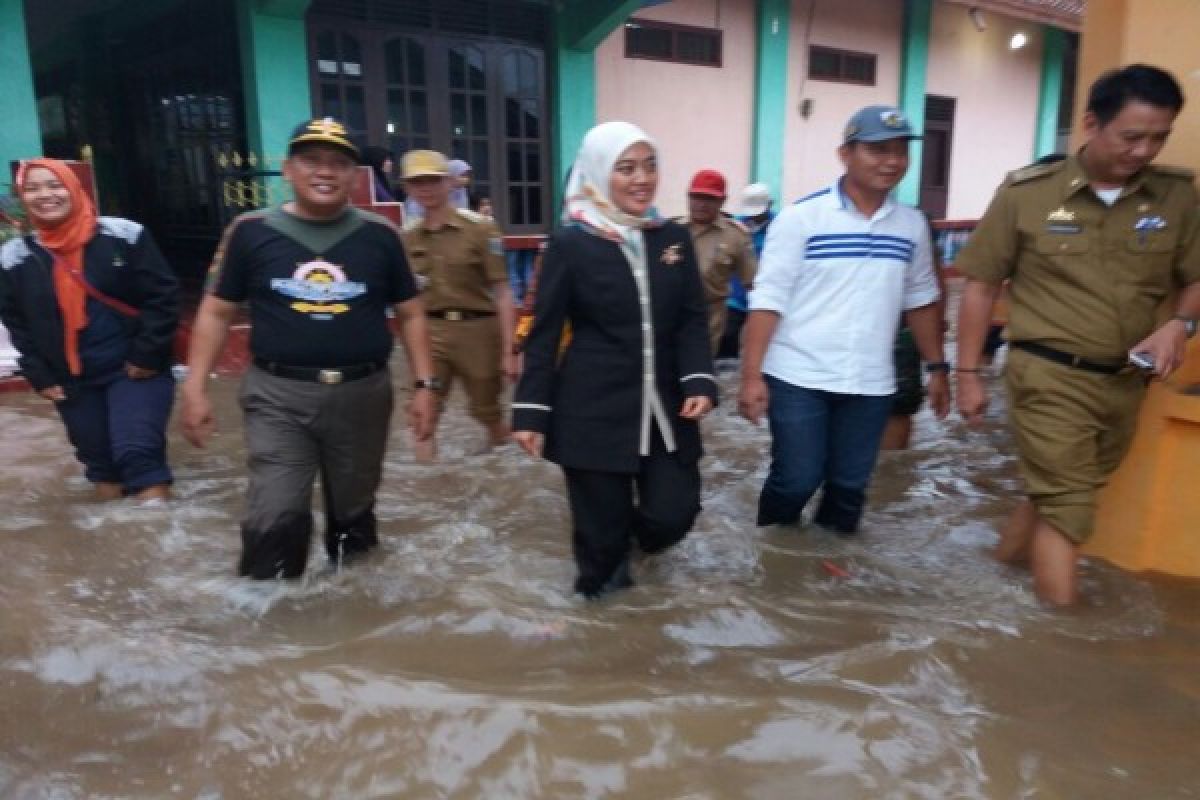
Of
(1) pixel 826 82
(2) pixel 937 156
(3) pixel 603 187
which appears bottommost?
(3) pixel 603 187

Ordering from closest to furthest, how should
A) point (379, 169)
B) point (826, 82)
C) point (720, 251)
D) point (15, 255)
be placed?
point (15, 255) → point (720, 251) → point (379, 169) → point (826, 82)

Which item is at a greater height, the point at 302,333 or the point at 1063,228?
the point at 1063,228

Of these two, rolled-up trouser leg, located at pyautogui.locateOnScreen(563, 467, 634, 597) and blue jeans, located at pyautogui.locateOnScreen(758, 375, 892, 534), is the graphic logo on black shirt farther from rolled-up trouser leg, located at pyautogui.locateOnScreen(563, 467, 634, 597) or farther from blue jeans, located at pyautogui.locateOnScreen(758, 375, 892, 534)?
blue jeans, located at pyautogui.locateOnScreen(758, 375, 892, 534)

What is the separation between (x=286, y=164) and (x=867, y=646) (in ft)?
8.15

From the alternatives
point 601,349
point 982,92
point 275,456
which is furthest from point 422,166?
point 982,92

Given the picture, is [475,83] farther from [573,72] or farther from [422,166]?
[422,166]

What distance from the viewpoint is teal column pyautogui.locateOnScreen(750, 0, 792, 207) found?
1355 centimetres

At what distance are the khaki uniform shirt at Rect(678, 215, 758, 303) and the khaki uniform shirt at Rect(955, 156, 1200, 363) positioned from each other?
3.35 m

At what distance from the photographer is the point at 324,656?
3.09 metres

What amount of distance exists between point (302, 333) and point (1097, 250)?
8.71ft

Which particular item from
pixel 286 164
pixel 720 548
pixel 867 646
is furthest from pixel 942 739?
pixel 286 164

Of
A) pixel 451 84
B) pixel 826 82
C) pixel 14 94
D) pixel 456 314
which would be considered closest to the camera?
pixel 456 314

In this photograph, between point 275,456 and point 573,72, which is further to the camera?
point 573,72

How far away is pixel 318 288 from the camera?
333cm
